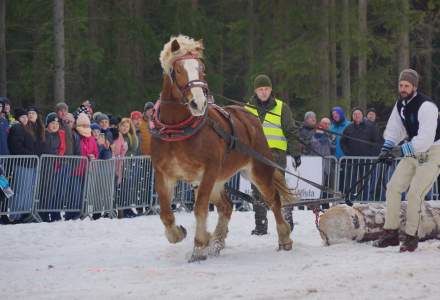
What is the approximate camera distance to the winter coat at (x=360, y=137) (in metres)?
19.0

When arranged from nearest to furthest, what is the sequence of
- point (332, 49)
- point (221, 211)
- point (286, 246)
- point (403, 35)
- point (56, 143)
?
point (286, 246), point (221, 211), point (56, 143), point (403, 35), point (332, 49)

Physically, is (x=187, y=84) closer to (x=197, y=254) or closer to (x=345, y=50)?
(x=197, y=254)

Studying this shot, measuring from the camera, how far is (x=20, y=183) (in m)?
15.4

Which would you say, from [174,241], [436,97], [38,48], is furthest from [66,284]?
[436,97]

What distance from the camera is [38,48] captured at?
29.2m

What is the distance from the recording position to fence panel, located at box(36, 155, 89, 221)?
1577 cm

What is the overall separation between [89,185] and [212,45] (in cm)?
1857

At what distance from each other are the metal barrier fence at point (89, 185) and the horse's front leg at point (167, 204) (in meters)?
4.24

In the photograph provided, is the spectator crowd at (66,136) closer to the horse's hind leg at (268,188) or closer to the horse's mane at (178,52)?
the horse's hind leg at (268,188)

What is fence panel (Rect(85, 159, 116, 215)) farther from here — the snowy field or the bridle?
the bridle

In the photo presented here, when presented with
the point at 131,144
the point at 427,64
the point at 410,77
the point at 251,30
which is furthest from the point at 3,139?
the point at 427,64

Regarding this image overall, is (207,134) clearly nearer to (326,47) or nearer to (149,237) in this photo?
(149,237)

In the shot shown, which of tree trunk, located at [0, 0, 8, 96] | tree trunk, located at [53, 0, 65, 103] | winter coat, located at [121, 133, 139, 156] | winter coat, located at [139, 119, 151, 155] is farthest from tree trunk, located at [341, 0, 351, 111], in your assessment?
winter coat, located at [121, 133, 139, 156]

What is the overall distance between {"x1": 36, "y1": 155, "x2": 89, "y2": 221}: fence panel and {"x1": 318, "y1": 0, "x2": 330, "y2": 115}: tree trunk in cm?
1509
